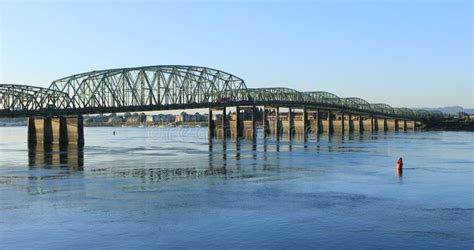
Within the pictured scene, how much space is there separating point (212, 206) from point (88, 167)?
1221 inches

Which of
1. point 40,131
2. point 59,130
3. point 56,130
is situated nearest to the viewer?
point 59,130

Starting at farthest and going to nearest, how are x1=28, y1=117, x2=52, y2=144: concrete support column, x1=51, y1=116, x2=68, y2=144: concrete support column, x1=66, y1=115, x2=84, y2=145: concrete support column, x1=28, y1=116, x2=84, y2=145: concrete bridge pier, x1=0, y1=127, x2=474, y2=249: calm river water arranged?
x1=28, y1=117, x2=52, y2=144: concrete support column → x1=28, y1=116, x2=84, y2=145: concrete bridge pier → x1=66, y1=115, x2=84, y2=145: concrete support column → x1=51, y1=116, x2=68, y2=144: concrete support column → x1=0, y1=127, x2=474, y2=249: calm river water

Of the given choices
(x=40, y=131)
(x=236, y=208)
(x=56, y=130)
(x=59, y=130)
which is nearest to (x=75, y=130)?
(x=59, y=130)

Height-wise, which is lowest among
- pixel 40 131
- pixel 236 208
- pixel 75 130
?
pixel 236 208

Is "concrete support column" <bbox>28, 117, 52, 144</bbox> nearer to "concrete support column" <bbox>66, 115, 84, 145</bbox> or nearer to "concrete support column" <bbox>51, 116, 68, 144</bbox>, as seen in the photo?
"concrete support column" <bbox>51, 116, 68, 144</bbox>

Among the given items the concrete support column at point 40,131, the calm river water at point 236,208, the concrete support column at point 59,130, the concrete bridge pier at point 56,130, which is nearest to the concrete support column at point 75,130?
the concrete bridge pier at point 56,130

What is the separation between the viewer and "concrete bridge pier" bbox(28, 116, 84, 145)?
116 meters

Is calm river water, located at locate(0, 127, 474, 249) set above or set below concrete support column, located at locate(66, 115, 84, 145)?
below

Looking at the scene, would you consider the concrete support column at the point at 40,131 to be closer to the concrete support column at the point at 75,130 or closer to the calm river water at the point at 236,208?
the concrete support column at the point at 75,130

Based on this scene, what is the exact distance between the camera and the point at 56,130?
117000mm

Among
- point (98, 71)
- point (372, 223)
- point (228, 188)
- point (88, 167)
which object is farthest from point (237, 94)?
point (372, 223)

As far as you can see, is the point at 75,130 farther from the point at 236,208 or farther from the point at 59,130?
the point at 236,208

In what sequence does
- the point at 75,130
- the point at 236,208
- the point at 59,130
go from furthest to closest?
the point at 75,130 < the point at 59,130 < the point at 236,208

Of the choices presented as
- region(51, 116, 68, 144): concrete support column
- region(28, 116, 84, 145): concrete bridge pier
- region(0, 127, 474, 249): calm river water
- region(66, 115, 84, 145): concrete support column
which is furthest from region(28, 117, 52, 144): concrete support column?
region(0, 127, 474, 249): calm river water
